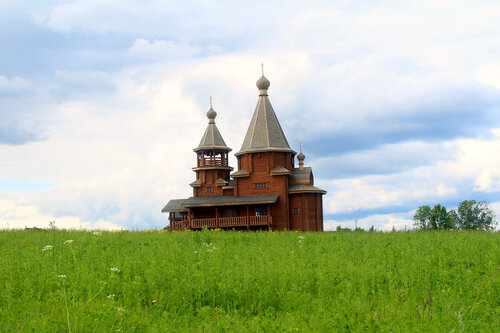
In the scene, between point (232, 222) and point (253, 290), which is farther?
point (232, 222)

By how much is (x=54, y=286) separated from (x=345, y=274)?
20.7 feet

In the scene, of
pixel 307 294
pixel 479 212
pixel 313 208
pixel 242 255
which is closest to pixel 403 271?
pixel 307 294

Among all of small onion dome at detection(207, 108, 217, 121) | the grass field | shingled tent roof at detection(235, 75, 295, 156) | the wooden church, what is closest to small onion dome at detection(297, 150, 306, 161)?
the wooden church

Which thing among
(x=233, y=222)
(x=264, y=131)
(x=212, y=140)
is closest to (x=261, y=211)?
(x=233, y=222)

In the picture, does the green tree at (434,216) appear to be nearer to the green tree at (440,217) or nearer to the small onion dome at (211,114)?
the green tree at (440,217)

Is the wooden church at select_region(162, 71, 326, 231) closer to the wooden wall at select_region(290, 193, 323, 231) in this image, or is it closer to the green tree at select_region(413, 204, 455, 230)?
the wooden wall at select_region(290, 193, 323, 231)

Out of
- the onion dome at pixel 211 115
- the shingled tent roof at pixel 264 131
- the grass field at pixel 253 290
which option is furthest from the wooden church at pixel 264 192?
the grass field at pixel 253 290

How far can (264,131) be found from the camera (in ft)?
116

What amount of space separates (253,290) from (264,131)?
27.3 meters

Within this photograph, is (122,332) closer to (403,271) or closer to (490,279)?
(403,271)

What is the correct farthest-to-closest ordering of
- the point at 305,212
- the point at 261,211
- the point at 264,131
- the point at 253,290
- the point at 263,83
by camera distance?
the point at 263,83
the point at 264,131
the point at 261,211
the point at 305,212
the point at 253,290

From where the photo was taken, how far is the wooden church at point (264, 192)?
1321 inches

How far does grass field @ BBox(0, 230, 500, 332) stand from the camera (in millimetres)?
6609

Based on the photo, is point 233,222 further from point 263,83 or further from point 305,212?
point 263,83
